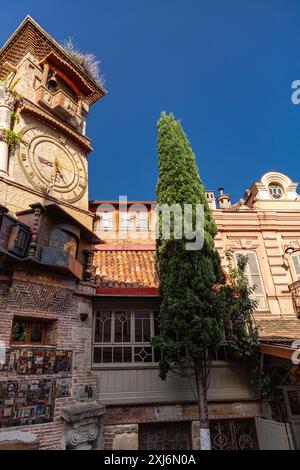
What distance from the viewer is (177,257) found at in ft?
25.3

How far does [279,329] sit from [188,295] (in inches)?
174

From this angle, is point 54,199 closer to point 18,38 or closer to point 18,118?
point 18,118

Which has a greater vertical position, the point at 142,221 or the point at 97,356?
the point at 142,221

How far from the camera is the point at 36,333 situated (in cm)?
718

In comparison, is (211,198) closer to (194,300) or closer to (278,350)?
(194,300)

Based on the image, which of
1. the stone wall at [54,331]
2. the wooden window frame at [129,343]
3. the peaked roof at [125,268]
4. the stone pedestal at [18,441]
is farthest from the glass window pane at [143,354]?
the stone pedestal at [18,441]

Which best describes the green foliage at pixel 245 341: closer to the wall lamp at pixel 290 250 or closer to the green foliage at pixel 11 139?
the wall lamp at pixel 290 250

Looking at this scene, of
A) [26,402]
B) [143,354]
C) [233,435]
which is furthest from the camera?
[143,354]

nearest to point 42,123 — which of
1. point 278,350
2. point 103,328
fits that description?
point 103,328

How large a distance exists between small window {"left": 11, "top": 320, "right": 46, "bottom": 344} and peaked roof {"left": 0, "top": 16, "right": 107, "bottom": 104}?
9.72 meters

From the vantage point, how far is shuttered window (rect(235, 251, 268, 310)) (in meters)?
10.7

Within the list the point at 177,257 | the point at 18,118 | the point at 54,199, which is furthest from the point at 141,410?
the point at 18,118

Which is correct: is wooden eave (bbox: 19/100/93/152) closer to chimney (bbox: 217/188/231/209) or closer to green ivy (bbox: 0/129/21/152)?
green ivy (bbox: 0/129/21/152)

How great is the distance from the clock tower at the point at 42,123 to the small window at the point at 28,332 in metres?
3.05
